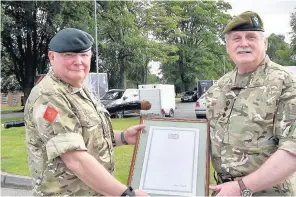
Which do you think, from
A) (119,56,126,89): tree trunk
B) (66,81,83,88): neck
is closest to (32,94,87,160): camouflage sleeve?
(66,81,83,88): neck

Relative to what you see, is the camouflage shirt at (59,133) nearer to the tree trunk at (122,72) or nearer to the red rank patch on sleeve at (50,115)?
the red rank patch on sleeve at (50,115)

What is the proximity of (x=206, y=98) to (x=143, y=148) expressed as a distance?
50cm

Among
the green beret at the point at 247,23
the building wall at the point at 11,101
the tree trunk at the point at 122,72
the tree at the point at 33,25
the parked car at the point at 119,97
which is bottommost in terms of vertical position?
the building wall at the point at 11,101

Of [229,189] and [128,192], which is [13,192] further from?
[229,189]

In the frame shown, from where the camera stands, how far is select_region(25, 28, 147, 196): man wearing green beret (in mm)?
1909

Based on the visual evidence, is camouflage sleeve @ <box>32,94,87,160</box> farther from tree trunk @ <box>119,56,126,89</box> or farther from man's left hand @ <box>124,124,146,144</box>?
tree trunk @ <box>119,56,126,89</box>

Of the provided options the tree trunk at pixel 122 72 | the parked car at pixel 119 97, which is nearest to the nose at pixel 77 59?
the parked car at pixel 119 97

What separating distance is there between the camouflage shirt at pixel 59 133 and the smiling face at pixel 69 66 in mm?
39

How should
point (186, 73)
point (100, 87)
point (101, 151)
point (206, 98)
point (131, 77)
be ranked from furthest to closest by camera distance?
point (186, 73) → point (131, 77) → point (100, 87) → point (206, 98) → point (101, 151)

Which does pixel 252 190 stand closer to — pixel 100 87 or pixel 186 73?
pixel 100 87

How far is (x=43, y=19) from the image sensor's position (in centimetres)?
2291

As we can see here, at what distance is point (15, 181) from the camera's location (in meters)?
6.24

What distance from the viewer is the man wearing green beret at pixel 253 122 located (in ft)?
6.08

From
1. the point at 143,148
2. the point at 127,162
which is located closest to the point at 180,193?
the point at 143,148
